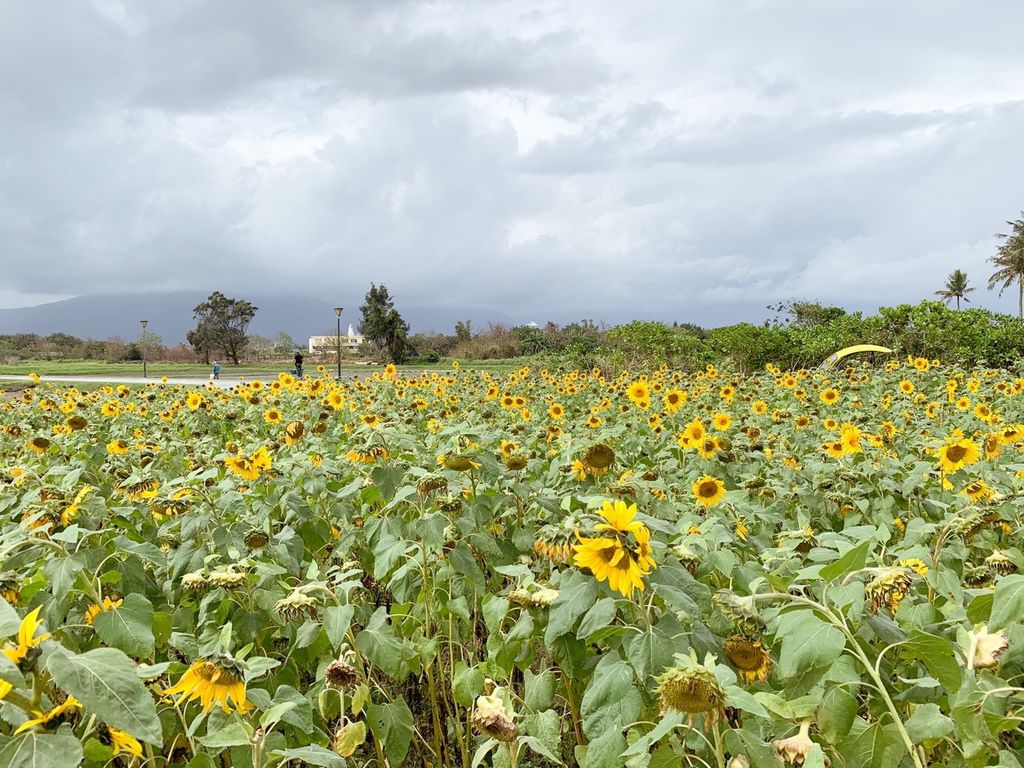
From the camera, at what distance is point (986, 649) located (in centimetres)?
111

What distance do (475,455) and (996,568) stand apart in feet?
4.85

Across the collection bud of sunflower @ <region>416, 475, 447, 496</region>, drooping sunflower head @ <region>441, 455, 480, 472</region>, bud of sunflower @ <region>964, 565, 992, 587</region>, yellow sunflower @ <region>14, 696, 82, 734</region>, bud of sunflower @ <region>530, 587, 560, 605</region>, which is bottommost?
bud of sunflower @ <region>964, 565, 992, 587</region>

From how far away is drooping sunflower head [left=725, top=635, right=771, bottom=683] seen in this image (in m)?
1.30

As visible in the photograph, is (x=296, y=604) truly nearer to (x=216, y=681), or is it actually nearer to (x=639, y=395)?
(x=216, y=681)

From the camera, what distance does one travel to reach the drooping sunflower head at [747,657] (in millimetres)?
1304

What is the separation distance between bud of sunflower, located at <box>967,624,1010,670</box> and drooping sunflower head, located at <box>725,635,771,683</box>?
0.34m

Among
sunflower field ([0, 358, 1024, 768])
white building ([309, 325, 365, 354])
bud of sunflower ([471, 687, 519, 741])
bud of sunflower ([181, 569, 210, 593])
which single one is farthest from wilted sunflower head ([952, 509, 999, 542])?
white building ([309, 325, 365, 354])

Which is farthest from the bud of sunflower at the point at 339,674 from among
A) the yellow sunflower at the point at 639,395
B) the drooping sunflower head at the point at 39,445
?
the yellow sunflower at the point at 639,395

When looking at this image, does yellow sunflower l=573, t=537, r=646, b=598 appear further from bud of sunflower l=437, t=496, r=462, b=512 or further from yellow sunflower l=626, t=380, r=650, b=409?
yellow sunflower l=626, t=380, r=650, b=409

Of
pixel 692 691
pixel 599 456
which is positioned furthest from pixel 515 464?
pixel 692 691

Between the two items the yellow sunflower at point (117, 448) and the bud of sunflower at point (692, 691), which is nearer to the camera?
the bud of sunflower at point (692, 691)

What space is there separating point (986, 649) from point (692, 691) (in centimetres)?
50

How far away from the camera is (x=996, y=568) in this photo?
1744 mm

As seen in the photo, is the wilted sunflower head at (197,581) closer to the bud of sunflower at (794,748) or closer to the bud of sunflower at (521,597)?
the bud of sunflower at (521,597)
